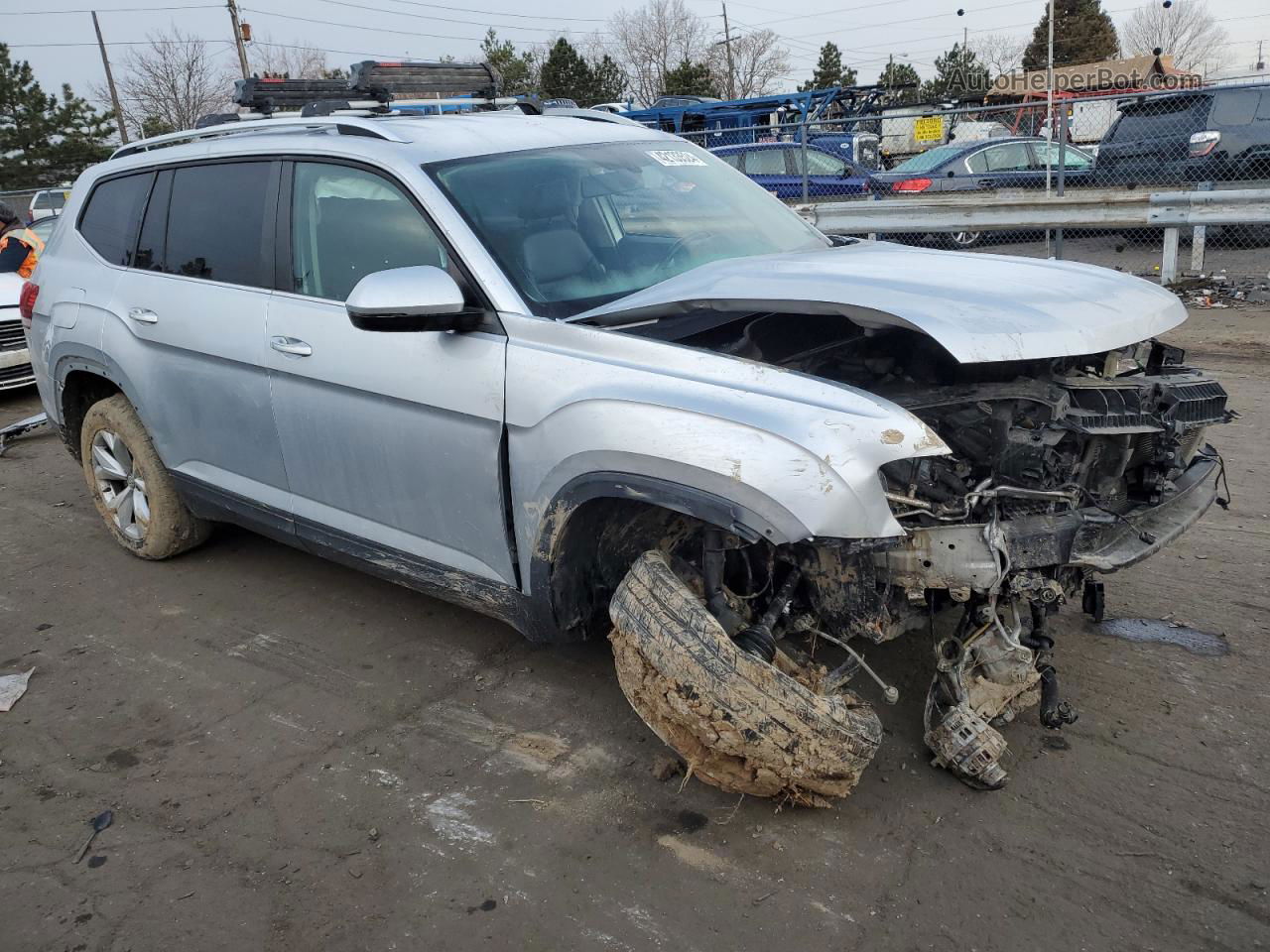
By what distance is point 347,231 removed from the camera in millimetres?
3645

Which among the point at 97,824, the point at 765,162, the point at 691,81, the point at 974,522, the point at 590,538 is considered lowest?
the point at 97,824

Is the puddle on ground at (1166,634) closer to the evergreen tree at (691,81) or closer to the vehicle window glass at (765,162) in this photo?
the vehicle window glass at (765,162)

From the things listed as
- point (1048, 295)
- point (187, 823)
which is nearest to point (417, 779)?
point (187, 823)

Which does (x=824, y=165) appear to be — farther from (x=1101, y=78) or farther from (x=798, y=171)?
(x=1101, y=78)

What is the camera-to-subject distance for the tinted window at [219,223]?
3932 mm

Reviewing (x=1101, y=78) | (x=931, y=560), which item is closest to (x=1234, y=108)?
(x=931, y=560)

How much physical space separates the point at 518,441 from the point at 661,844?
1215mm

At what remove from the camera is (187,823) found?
3016 millimetres

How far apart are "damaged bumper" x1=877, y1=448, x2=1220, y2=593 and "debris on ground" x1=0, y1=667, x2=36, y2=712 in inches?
126

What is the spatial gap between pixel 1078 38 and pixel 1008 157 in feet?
141

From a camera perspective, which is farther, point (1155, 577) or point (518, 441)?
point (1155, 577)

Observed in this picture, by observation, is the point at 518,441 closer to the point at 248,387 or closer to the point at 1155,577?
the point at 248,387

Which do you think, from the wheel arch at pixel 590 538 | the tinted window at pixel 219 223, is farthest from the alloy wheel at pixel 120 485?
the wheel arch at pixel 590 538

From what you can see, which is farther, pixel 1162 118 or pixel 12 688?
pixel 1162 118
